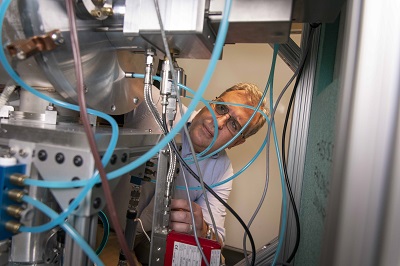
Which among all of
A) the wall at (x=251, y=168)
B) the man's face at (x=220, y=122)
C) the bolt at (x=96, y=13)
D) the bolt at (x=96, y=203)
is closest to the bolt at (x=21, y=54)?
the bolt at (x=96, y=13)

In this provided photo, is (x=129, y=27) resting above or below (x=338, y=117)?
above

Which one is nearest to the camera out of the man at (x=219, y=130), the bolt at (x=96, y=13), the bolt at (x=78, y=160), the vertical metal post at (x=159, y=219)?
the bolt at (x=78, y=160)

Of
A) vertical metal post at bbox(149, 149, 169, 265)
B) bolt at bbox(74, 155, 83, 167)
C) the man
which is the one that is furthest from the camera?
the man

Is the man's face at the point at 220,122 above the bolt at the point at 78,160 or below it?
above

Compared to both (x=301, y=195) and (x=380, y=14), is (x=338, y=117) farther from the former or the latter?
(x=301, y=195)

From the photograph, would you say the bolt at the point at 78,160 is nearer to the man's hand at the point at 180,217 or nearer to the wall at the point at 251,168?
the man's hand at the point at 180,217

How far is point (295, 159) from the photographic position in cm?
82

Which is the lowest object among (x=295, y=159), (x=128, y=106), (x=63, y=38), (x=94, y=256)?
(x=94, y=256)

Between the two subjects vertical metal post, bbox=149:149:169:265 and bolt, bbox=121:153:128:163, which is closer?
bolt, bbox=121:153:128:163

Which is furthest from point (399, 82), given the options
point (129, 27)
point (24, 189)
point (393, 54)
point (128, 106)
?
point (128, 106)

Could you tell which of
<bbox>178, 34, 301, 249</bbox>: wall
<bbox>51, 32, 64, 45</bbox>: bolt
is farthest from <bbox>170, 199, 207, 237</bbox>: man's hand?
<bbox>178, 34, 301, 249</bbox>: wall

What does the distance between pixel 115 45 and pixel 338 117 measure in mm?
543

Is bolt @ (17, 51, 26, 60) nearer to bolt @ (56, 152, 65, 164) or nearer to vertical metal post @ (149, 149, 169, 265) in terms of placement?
bolt @ (56, 152, 65, 164)

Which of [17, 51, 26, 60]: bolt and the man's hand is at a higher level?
[17, 51, 26, 60]: bolt
